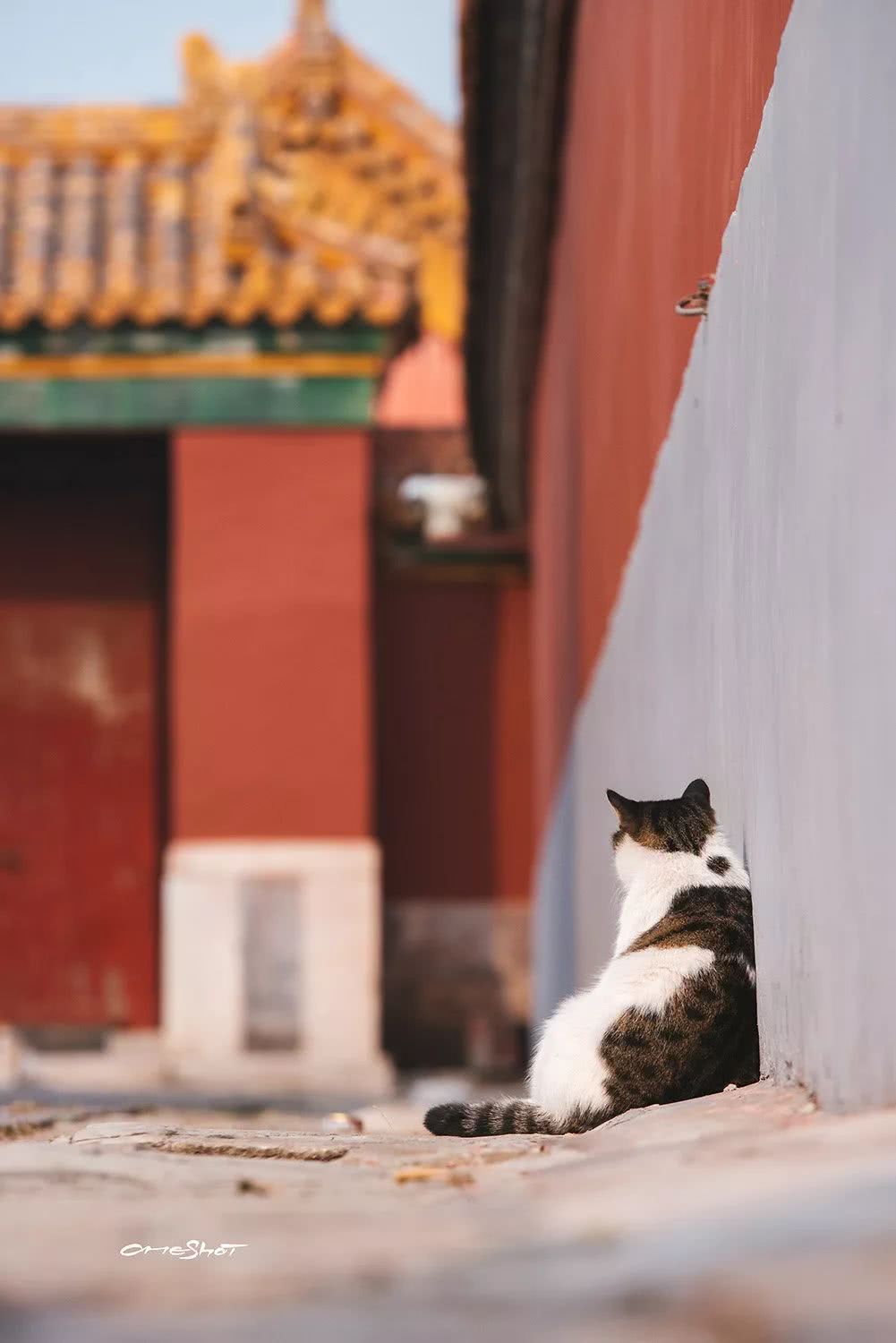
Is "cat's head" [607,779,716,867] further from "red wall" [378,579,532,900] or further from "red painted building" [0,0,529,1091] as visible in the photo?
"red wall" [378,579,532,900]

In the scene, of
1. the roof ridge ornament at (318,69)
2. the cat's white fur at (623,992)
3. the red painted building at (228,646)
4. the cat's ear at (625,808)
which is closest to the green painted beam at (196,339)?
the red painted building at (228,646)

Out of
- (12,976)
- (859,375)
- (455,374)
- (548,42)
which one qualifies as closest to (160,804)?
(12,976)

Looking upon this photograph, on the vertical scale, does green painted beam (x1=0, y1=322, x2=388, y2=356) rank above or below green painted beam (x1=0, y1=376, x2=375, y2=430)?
above

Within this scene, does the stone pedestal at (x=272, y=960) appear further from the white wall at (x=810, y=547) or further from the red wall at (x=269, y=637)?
the white wall at (x=810, y=547)

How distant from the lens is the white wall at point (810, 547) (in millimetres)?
1782

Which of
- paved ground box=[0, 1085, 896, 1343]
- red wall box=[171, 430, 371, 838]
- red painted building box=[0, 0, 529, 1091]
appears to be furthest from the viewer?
red wall box=[171, 430, 371, 838]

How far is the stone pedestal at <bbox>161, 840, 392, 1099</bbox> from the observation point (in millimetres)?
8984

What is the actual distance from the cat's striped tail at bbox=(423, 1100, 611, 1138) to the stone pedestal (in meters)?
6.21

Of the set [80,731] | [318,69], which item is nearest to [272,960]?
[80,731]

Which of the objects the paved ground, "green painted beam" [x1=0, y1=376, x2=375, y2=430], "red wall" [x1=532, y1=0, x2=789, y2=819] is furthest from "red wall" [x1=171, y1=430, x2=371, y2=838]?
the paved ground

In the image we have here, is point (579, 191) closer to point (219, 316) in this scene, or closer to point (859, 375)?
point (219, 316)

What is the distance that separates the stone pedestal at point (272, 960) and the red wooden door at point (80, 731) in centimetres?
88

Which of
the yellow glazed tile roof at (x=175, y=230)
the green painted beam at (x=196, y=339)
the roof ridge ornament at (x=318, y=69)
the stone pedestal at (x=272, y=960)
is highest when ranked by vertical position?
the roof ridge ornament at (x=318, y=69)

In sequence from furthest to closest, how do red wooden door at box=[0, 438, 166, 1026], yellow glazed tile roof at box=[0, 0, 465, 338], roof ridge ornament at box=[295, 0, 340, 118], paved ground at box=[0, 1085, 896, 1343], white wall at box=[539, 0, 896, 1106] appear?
roof ridge ornament at box=[295, 0, 340, 118] < red wooden door at box=[0, 438, 166, 1026] < yellow glazed tile roof at box=[0, 0, 465, 338] < white wall at box=[539, 0, 896, 1106] < paved ground at box=[0, 1085, 896, 1343]
